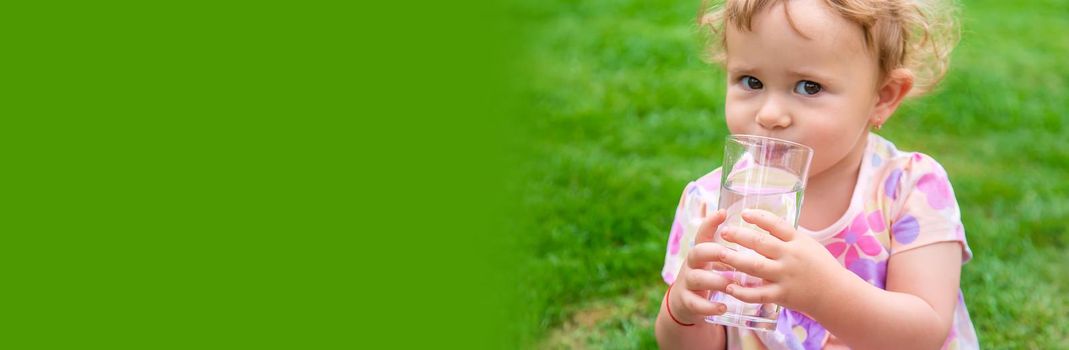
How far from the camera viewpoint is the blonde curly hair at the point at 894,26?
2.19m

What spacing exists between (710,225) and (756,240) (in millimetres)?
113

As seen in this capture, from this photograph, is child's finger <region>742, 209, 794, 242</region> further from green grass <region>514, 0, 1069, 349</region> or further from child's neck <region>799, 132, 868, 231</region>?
green grass <region>514, 0, 1069, 349</region>

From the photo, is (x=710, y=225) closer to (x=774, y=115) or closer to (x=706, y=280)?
(x=706, y=280)

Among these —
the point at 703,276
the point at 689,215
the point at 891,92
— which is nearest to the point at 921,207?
the point at 891,92

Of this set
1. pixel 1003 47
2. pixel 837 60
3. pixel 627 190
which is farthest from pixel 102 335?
pixel 1003 47

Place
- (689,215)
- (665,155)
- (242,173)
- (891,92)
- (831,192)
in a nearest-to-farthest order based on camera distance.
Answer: (242,173)
(891,92)
(831,192)
(689,215)
(665,155)

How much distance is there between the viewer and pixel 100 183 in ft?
3.65

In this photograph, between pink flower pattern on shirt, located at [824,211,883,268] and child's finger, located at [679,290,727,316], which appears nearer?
child's finger, located at [679,290,727,316]

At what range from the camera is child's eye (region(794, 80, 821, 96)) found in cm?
219

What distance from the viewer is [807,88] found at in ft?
7.21

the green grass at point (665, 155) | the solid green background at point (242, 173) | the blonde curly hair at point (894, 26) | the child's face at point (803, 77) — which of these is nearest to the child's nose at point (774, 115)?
the child's face at point (803, 77)

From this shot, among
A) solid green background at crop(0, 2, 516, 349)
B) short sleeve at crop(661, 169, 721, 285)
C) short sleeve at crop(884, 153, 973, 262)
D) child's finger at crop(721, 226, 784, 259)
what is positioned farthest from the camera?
short sleeve at crop(661, 169, 721, 285)

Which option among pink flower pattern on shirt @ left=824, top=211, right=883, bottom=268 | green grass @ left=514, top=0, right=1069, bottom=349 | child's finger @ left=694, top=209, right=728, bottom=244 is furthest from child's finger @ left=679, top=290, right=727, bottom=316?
green grass @ left=514, top=0, right=1069, bottom=349

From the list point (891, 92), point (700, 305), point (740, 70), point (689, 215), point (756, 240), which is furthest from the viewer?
point (689, 215)
